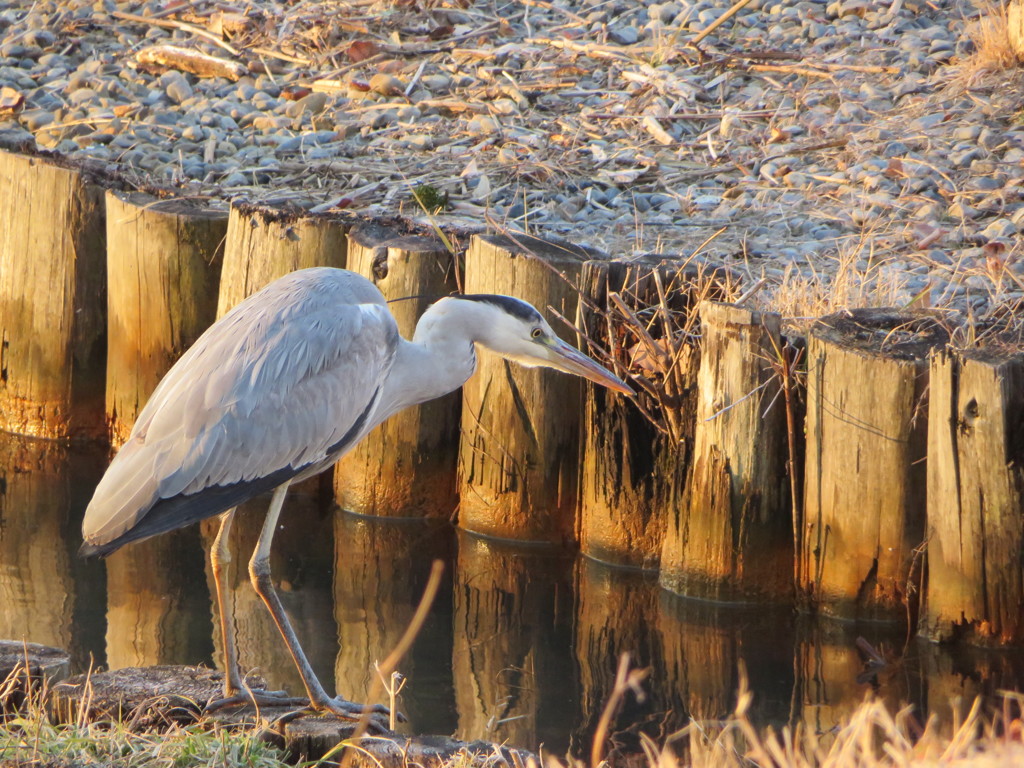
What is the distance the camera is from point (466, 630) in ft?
18.9

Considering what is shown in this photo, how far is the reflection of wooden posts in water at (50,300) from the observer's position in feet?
22.5

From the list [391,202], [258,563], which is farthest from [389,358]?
[391,202]

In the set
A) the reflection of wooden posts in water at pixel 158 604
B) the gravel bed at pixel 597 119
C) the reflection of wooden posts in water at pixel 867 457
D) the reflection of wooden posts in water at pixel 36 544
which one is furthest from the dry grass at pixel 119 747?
the gravel bed at pixel 597 119

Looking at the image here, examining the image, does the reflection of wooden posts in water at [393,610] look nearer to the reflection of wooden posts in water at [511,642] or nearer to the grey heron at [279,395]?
the reflection of wooden posts in water at [511,642]

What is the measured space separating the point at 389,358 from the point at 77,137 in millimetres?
5139

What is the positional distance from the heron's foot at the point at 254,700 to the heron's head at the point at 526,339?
1424mm

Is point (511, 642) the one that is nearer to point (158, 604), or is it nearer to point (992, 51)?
point (158, 604)

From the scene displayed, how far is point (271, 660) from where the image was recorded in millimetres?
5434

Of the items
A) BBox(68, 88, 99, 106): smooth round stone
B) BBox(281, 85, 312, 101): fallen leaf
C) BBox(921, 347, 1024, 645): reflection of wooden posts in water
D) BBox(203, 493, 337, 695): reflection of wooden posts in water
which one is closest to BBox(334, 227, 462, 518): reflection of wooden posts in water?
BBox(203, 493, 337, 695): reflection of wooden posts in water

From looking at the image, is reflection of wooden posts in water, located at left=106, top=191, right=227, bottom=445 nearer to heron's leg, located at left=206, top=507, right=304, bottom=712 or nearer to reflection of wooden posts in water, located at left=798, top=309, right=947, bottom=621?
heron's leg, located at left=206, top=507, right=304, bottom=712

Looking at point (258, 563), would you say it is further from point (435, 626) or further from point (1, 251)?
point (1, 251)

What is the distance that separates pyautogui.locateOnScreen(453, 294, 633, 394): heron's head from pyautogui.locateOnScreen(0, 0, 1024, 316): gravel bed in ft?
5.60

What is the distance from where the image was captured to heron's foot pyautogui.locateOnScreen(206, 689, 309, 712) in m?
3.83

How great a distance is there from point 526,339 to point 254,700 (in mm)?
1601
